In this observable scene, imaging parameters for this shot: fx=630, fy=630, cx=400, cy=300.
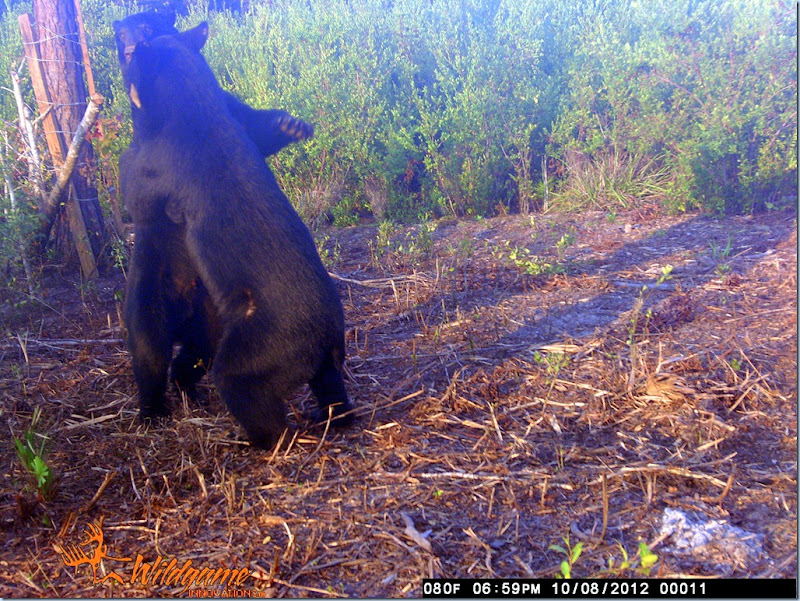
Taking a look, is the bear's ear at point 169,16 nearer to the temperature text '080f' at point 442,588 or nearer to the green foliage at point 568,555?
the temperature text '080f' at point 442,588

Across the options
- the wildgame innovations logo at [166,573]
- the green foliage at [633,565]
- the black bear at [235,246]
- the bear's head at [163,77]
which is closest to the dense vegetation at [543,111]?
the bear's head at [163,77]

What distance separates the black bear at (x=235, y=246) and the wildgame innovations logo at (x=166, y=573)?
2.56 feet

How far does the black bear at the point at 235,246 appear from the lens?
2998 millimetres

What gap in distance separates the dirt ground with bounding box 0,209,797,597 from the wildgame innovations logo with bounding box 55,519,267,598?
15 mm

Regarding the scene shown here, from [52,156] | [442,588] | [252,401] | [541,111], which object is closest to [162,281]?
[252,401]

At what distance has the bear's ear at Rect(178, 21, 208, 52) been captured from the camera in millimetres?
3568

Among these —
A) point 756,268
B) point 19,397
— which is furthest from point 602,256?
point 19,397

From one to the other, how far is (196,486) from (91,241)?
4.10 m

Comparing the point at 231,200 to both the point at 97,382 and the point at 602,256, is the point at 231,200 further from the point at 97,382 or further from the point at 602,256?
the point at 602,256

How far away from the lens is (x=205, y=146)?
3123 mm

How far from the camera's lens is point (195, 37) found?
363 centimetres

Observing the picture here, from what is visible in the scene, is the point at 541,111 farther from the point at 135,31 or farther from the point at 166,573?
the point at 166,573

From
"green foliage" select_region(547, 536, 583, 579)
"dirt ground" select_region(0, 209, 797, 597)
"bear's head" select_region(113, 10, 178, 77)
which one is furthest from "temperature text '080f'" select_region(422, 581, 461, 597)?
"bear's head" select_region(113, 10, 178, 77)

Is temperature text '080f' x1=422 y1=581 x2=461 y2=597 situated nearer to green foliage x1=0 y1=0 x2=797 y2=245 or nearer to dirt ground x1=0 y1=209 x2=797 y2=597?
dirt ground x1=0 y1=209 x2=797 y2=597
